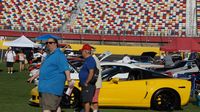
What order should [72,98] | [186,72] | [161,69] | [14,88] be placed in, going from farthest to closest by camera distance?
[161,69] < [186,72] < [14,88] < [72,98]

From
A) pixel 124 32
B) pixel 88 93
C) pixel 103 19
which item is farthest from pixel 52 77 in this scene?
pixel 103 19

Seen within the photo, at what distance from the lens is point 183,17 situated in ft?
175

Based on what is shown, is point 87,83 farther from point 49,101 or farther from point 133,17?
point 133,17

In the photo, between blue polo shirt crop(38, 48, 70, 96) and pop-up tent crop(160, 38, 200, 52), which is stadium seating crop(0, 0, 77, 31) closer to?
pop-up tent crop(160, 38, 200, 52)

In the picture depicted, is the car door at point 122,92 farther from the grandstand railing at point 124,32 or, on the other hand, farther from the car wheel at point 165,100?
the grandstand railing at point 124,32

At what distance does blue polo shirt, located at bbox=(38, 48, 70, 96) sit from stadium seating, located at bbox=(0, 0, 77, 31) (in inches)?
1680

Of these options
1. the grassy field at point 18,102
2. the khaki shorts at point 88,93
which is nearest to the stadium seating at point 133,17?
the grassy field at point 18,102

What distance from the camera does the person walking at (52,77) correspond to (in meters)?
8.83

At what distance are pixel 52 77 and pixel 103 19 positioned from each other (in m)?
45.6

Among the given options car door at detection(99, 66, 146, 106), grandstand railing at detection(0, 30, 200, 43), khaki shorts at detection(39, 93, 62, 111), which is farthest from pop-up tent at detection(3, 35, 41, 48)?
khaki shorts at detection(39, 93, 62, 111)

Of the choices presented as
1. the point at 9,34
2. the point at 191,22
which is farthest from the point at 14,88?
the point at 191,22

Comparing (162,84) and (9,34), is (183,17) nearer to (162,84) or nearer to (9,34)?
(9,34)

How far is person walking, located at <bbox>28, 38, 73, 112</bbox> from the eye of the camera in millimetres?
8828

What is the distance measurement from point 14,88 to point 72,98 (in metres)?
6.43
